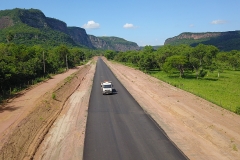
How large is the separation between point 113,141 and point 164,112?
454 inches

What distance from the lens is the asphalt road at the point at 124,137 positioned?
55.5 feet

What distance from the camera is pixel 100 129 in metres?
22.5

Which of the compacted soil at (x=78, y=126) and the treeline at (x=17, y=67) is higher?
the treeline at (x=17, y=67)

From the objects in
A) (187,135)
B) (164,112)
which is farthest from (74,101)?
(187,135)

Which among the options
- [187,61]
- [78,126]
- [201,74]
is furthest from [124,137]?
[201,74]

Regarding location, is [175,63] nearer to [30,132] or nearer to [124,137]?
[124,137]

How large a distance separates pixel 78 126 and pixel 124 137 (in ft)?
18.2

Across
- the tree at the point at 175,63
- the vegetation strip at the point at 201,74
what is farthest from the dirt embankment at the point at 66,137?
the tree at the point at 175,63

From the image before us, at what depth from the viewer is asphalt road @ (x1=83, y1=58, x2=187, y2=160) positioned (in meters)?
16.9

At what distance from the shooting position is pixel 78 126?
2366 cm

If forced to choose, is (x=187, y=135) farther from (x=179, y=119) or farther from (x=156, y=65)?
(x=156, y=65)

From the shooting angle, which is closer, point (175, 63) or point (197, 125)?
point (197, 125)

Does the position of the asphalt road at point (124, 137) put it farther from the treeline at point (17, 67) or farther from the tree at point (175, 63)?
the tree at point (175, 63)

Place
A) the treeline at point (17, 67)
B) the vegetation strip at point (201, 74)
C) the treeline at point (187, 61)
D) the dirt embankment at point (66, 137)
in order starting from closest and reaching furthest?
1. the dirt embankment at point (66, 137)
2. the treeline at point (17, 67)
3. the vegetation strip at point (201, 74)
4. the treeline at point (187, 61)
